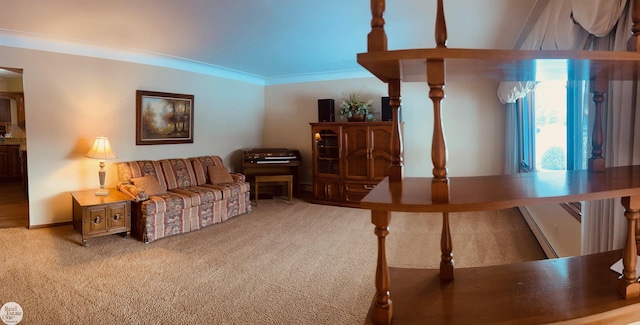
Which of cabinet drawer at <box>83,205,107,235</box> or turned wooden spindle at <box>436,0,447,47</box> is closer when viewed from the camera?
turned wooden spindle at <box>436,0,447,47</box>

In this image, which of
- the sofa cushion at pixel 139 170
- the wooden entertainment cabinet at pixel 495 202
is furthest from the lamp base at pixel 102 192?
the wooden entertainment cabinet at pixel 495 202

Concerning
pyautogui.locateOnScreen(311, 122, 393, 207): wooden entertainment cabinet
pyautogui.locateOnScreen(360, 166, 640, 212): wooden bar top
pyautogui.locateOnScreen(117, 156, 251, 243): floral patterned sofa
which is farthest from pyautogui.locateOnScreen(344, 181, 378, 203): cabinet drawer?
pyautogui.locateOnScreen(360, 166, 640, 212): wooden bar top

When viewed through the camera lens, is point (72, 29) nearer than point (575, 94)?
No

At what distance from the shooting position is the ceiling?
10.2 feet

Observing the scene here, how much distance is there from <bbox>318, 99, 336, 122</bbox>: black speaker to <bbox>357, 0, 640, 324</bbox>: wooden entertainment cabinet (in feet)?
16.2

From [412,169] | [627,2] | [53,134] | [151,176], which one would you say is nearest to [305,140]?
[412,169]

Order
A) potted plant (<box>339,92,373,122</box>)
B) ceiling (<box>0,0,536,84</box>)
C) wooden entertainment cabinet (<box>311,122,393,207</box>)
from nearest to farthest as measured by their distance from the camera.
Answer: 1. ceiling (<box>0,0,536,84</box>)
2. wooden entertainment cabinet (<box>311,122,393,207</box>)
3. potted plant (<box>339,92,373,122</box>)

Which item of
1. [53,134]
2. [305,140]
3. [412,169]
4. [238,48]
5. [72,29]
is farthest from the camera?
[305,140]

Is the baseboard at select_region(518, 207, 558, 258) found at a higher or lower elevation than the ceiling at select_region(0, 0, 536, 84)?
lower

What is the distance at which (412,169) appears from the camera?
6227 millimetres

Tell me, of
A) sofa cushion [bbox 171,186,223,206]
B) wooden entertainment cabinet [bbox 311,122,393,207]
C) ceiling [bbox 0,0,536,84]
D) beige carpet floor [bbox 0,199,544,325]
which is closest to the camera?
beige carpet floor [bbox 0,199,544,325]

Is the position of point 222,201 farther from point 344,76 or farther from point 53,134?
point 344,76

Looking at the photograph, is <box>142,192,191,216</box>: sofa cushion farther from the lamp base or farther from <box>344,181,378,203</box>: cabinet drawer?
<box>344,181,378,203</box>: cabinet drawer

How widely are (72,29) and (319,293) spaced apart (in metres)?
3.97
